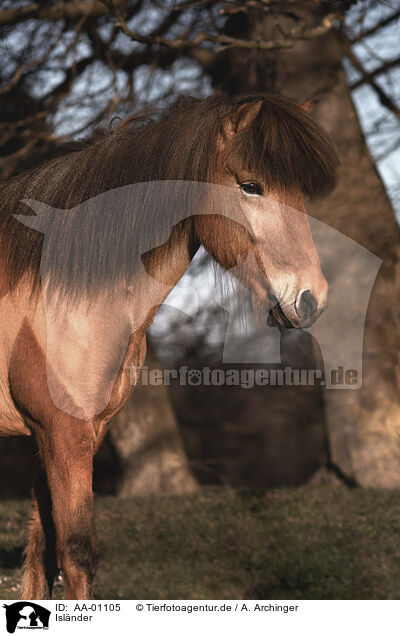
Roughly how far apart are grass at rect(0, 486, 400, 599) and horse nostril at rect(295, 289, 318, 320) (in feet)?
6.55

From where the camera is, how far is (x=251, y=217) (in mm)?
2725

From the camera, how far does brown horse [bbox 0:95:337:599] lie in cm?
270

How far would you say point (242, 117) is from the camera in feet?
8.96

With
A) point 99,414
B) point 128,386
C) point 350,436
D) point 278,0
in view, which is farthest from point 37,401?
point 278,0

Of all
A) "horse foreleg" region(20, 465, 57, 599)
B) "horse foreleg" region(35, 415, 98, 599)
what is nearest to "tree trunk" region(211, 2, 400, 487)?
"horse foreleg" region(20, 465, 57, 599)

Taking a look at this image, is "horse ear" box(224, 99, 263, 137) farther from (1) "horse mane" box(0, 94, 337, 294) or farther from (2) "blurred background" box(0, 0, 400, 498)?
(2) "blurred background" box(0, 0, 400, 498)

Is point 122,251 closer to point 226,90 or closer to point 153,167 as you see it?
point 153,167

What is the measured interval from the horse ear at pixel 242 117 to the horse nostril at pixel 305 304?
849 mm

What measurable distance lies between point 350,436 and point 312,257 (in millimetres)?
4081

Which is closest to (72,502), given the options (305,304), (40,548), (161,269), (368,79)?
(40,548)

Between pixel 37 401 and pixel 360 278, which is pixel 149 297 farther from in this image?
pixel 360 278
